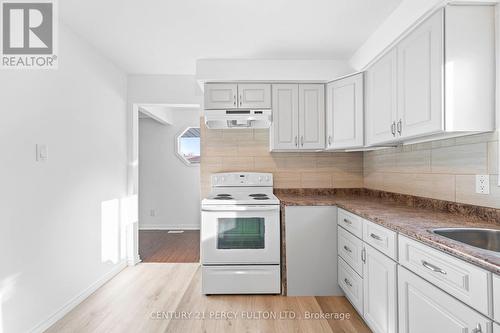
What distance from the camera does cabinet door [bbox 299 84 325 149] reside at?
3.09 m

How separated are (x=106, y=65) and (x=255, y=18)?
178 cm

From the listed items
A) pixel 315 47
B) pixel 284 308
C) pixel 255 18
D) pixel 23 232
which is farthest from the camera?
pixel 315 47

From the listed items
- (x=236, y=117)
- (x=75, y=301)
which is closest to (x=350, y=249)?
(x=236, y=117)

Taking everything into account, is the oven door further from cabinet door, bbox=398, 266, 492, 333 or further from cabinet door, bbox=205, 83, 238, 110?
cabinet door, bbox=398, 266, 492, 333

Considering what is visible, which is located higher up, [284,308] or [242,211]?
[242,211]

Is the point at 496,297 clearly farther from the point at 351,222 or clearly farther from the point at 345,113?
the point at 345,113

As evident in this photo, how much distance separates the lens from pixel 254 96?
308cm

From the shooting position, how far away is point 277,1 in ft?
6.70

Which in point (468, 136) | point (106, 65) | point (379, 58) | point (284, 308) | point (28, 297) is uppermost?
point (106, 65)

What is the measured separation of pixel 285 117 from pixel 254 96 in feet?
1.30

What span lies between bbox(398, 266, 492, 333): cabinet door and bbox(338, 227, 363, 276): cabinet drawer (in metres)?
0.54

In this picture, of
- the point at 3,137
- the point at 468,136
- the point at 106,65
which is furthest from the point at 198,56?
the point at 468,136

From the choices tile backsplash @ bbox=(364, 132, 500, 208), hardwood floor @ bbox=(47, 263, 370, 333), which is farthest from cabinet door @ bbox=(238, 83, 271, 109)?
hardwood floor @ bbox=(47, 263, 370, 333)

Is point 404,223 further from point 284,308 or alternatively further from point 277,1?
point 277,1
